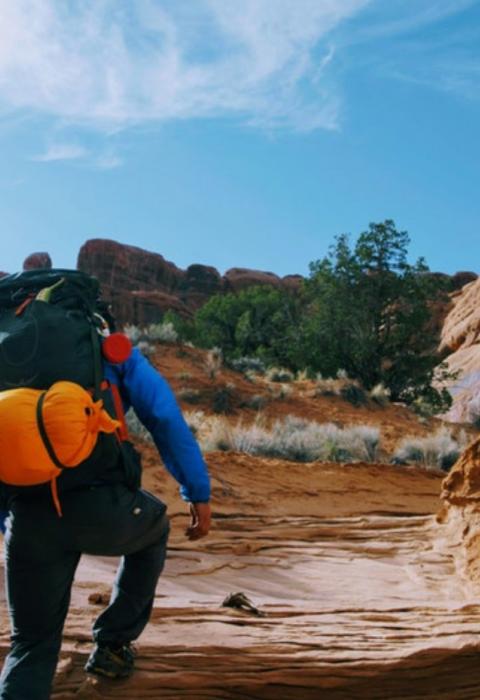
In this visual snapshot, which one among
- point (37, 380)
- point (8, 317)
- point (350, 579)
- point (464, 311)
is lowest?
point (350, 579)

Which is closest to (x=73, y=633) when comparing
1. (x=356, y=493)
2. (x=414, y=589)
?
(x=414, y=589)

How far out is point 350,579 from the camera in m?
5.84

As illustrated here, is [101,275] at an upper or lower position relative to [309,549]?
upper

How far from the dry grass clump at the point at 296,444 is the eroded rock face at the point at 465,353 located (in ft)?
36.2

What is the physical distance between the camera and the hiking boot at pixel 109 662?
319cm

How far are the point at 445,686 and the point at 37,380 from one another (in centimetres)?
237

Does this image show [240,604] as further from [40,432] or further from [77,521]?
[40,432]

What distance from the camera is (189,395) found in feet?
60.7

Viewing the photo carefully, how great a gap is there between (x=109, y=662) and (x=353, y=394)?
18.4 meters

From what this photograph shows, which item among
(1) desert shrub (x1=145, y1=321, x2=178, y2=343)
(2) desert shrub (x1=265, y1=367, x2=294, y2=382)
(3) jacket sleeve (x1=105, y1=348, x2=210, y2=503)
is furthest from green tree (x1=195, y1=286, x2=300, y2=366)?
(3) jacket sleeve (x1=105, y1=348, x2=210, y2=503)

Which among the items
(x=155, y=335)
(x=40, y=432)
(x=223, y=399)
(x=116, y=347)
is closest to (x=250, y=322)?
(x=155, y=335)

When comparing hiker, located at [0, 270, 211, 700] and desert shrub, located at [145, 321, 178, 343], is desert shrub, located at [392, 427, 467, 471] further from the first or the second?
desert shrub, located at [145, 321, 178, 343]

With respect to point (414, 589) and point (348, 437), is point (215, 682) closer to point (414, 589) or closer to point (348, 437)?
point (414, 589)

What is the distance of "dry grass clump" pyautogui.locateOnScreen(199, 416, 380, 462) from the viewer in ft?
39.3
